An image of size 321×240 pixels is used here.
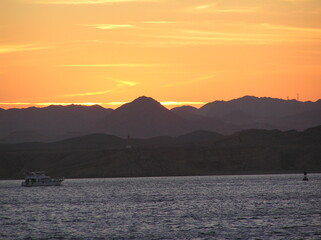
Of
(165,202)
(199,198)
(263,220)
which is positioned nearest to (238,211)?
(263,220)

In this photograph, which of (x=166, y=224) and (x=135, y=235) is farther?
(x=166, y=224)

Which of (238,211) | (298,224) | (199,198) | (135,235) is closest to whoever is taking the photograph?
(135,235)

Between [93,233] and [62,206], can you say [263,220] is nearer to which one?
[93,233]

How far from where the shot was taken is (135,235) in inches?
3290

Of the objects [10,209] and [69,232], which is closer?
[69,232]

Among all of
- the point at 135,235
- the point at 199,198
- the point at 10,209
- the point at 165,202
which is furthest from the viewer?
the point at 199,198

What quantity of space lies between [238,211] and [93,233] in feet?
101

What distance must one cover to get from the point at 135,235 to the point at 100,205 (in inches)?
1901

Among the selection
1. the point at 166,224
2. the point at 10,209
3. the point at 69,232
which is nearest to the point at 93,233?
the point at 69,232

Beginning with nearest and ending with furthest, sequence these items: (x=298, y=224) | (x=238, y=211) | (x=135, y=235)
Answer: (x=135, y=235) → (x=298, y=224) → (x=238, y=211)

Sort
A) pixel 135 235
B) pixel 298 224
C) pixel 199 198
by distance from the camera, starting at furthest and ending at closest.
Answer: pixel 199 198
pixel 298 224
pixel 135 235

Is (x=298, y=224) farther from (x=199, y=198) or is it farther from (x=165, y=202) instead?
(x=199, y=198)

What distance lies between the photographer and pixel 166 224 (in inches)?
3688

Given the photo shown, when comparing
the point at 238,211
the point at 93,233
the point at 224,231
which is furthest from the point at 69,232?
the point at 238,211
